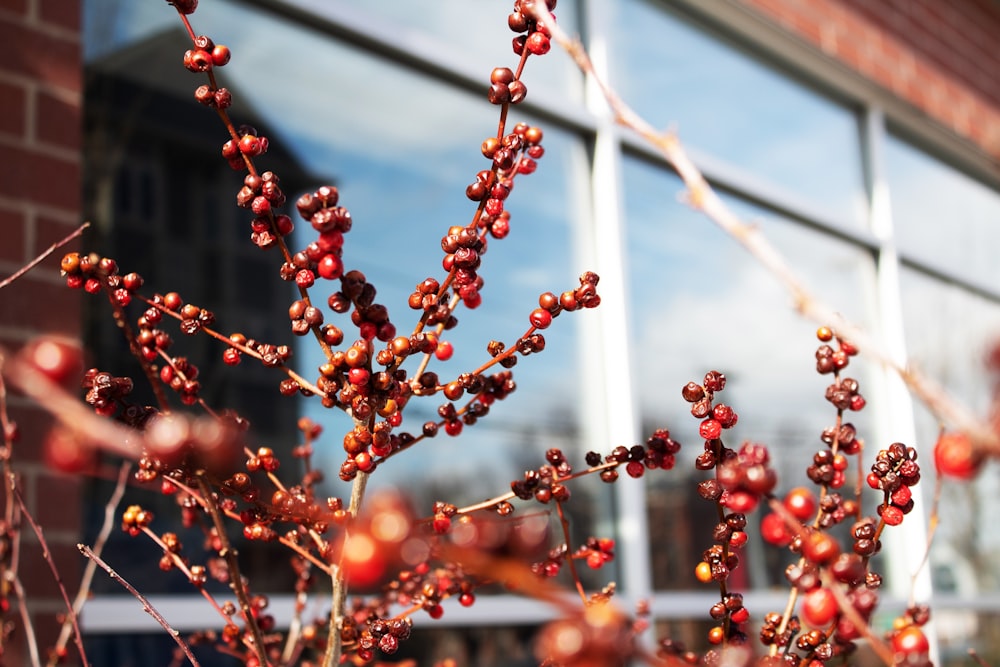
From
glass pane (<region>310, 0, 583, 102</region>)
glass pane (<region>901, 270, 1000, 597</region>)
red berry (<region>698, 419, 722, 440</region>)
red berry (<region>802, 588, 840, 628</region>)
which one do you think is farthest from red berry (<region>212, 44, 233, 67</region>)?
glass pane (<region>901, 270, 1000, 597</region>)

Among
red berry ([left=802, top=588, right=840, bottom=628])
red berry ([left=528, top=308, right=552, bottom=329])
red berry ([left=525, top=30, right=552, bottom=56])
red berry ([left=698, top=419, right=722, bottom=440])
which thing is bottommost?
red berry ([left=802, top=588, right=840, bottom=628])

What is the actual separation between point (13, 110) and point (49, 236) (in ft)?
0.57

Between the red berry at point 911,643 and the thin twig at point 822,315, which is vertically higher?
the thin twig at point 822,315

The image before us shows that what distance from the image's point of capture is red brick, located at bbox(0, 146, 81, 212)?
51.8 inches

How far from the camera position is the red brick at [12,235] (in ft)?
4.25

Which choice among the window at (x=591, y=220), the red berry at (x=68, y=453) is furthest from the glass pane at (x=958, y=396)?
the red berry at (x=68, y=453)

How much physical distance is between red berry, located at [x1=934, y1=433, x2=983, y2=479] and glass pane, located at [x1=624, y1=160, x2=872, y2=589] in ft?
6.43

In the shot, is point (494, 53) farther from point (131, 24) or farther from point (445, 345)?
point (445, 345)

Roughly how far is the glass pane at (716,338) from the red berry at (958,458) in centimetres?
196

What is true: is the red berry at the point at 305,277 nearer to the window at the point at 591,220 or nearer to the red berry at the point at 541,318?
the red berry at the point at 541,318

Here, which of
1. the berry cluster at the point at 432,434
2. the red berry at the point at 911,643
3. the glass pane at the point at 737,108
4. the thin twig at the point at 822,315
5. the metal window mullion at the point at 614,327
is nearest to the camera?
the thin twig at the point at 822,315

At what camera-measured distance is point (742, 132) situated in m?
2.98

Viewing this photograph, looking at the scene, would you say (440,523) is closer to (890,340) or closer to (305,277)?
(305,277)

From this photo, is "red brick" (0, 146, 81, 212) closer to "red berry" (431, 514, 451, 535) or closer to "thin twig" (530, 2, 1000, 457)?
"red berry" (431, 514, 451, 535)
